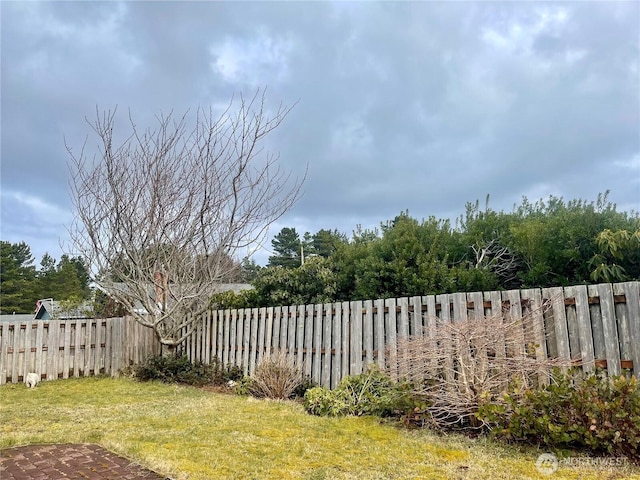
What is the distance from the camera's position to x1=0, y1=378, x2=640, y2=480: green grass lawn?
3.11 m

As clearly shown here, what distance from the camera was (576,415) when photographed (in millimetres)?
3428

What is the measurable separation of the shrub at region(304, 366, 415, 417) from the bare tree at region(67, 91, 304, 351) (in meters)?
4.33

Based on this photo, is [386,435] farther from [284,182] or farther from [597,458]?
[284,182]

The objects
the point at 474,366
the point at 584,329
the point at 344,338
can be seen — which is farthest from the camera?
the point at 344,338

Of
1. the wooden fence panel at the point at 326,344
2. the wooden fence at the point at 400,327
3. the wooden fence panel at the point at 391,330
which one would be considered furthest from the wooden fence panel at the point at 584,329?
the wooden fence panel at the point at 326,344

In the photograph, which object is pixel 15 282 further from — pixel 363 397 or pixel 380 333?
pixel 363 397

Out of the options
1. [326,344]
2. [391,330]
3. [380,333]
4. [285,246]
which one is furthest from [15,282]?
[391,330]

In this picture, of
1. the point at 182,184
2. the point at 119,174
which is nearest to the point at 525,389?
the point at 182,184

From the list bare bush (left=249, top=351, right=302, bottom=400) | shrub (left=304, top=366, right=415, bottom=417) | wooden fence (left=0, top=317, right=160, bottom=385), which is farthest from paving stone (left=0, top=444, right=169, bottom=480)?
wooden fence (left=0, top=317, right=160, bottom=385)

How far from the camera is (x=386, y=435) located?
13.8 feet

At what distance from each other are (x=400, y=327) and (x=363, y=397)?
1.06m

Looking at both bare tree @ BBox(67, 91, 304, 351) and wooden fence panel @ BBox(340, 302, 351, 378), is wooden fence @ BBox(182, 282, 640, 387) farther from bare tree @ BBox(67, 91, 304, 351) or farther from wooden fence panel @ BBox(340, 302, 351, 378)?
bare tree @ BBox(67, 91, 304, 351)

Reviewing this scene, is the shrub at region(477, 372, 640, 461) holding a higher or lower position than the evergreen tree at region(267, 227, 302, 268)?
lower

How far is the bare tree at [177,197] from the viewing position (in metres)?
8.80
